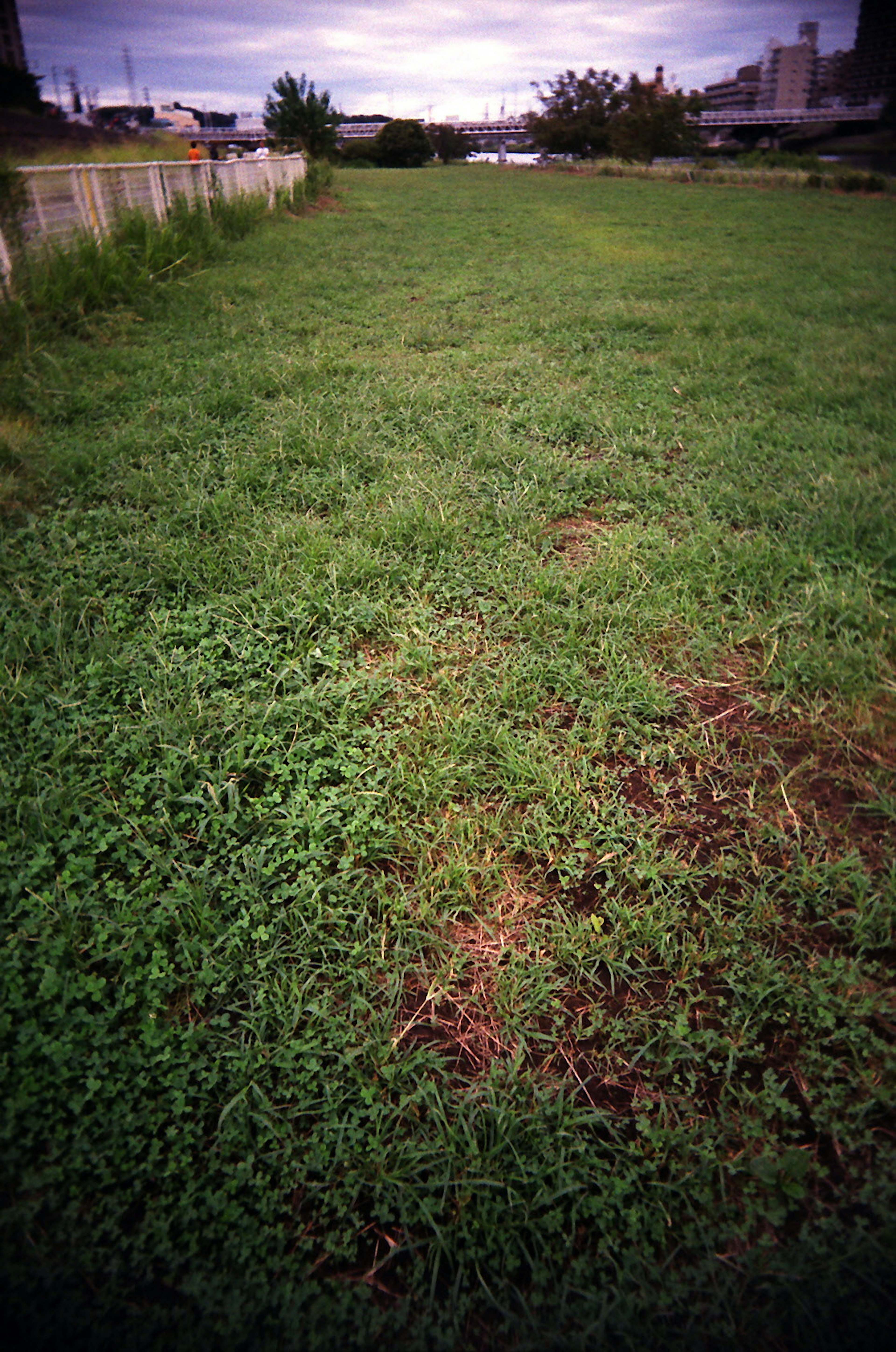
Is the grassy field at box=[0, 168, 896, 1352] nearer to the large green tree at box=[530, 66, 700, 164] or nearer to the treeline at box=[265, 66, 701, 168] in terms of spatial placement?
the treeline at box=[265, 66, 701, 168]

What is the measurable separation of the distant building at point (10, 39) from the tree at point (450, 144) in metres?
39.9

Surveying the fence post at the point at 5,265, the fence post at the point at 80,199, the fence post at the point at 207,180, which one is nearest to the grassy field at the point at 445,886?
the fence post at the point at 5,265

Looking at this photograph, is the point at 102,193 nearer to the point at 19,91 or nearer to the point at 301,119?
the point at 19,91

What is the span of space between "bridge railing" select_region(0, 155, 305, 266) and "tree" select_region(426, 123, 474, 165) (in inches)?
1569

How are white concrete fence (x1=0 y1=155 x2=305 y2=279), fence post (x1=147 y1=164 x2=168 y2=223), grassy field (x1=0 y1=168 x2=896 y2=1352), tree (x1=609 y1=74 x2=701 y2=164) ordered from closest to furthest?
grassy field (x1=0 y1=168 x2=896 y2=1352), white concrete fence (x1=0 y1=155 x2=305 y2=279), fence post (x1=147 y1=164 x2=168 y2=223), tree (x1=609 y1=74 x2=701 y2=164)

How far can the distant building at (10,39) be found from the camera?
6.98m

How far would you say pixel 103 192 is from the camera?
674cm

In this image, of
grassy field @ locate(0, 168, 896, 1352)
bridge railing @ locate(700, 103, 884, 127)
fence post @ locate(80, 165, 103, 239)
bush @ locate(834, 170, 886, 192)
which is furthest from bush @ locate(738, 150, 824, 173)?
grassy field @ locate(0, 168, 896, 1352)

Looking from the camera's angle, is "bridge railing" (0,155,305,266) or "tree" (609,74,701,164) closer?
"bridge railing" (0,155,305,266)

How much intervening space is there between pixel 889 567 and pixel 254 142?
28.0 m

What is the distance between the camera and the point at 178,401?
14.1 ft

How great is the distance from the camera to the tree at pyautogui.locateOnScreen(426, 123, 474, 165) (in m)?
41.8

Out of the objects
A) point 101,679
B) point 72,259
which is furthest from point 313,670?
point 72,259

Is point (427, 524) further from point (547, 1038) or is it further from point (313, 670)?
point (547, 1038)
